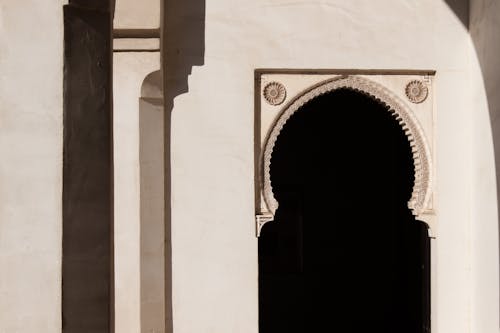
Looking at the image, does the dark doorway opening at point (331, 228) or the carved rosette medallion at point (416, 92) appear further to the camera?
the dark doorway opening at point (331, 228)

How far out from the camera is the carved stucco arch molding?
6.44 metres

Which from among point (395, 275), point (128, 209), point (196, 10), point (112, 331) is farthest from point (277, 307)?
point (112, 331)

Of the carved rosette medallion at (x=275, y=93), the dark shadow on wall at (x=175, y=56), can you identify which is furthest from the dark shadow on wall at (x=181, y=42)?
the carved rosette medallion at (x=275, y=93)

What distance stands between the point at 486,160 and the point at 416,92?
915mm

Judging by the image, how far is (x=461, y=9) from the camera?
258 inches

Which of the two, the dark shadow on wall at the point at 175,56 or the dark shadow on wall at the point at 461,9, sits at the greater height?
the dark shadow on wall at the point at 461,9

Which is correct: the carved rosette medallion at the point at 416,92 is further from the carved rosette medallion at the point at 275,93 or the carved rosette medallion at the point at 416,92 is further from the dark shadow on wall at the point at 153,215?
the dark shadow on wall at the point at 153,215

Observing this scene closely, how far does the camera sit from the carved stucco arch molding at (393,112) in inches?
254

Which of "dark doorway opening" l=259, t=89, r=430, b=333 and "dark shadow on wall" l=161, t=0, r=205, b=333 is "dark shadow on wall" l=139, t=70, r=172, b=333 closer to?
"dark shadow on wall" l=161, t=0, r=205, b=333
